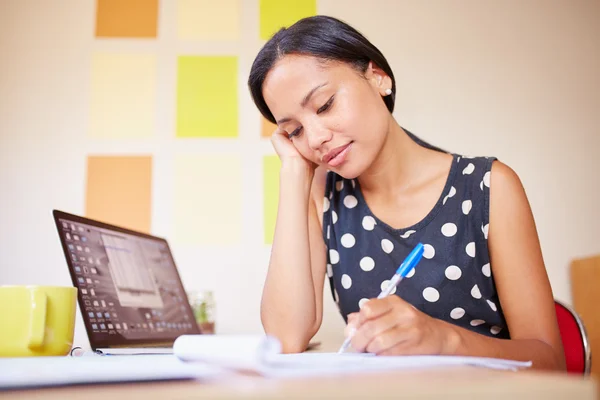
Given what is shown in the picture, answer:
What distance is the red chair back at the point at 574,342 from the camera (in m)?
1.03

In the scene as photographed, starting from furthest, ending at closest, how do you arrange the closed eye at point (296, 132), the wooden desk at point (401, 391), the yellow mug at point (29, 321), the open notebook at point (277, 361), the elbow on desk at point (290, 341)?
the closed eye at point (296, 132), the elbow on desk at point (290, 341), the yellow mug at point (29, 321), the open notebook at point (277, 361), the wooden desk at point (401, 391)

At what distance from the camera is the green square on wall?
200 centimetres

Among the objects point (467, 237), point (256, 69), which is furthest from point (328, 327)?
point (256, 69)

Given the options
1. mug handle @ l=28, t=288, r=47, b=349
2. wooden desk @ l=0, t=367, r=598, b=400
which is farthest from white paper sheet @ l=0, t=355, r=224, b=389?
mug handle @ l=28, t=288, r=47, b=349

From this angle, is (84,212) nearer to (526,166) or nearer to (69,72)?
(69,72)

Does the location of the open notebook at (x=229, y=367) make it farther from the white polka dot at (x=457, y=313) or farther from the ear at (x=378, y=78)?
the ear at (x=378, y=78)

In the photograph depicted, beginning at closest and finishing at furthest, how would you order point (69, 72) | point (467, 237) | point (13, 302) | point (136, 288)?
point (13, 302)
point (467, 237)
point (136, 288)
point (69, 72)

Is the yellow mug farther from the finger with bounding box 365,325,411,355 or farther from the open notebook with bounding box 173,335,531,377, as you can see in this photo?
the finger with bounding box 365,325,411,355

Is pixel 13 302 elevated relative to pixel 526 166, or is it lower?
lower

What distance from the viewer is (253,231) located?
6.36 feet

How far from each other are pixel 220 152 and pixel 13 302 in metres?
1.33

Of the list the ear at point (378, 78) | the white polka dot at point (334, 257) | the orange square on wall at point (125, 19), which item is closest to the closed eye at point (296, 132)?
the ear at point (378, 78)

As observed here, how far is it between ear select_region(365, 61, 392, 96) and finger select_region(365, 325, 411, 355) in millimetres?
680

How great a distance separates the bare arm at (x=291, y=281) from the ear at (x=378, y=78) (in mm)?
252
